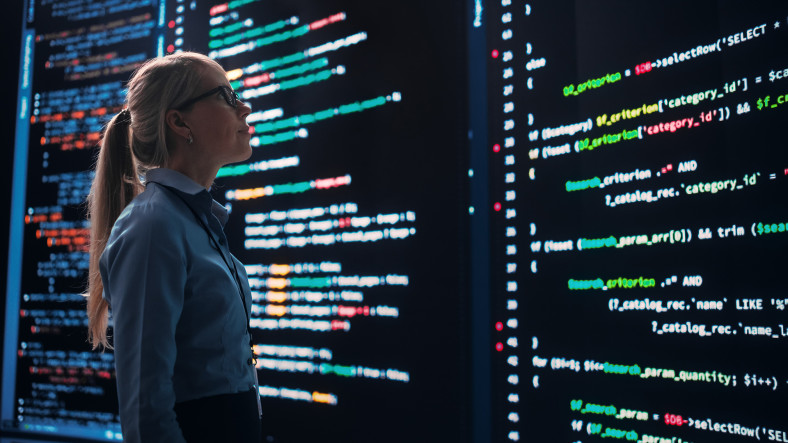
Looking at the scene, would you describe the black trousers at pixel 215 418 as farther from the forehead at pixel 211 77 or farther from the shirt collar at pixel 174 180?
the forehead at pixel 211 77

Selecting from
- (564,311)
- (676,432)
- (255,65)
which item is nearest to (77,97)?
(255,65)

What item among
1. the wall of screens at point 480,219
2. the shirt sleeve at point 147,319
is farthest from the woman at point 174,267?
the wall of screens at point 480,219

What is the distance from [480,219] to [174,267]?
867mm

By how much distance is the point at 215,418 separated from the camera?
945 millimetres

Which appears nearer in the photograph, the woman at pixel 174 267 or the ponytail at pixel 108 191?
the woman at pixel 174 267

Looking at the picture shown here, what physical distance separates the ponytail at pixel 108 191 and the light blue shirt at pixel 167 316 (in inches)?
5.5

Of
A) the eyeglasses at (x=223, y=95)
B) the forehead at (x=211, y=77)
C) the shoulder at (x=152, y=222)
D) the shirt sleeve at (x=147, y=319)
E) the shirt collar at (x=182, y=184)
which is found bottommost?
the shirt sleeve at (x=147, y=319)

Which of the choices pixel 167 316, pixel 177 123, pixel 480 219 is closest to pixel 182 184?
pixel 177 123

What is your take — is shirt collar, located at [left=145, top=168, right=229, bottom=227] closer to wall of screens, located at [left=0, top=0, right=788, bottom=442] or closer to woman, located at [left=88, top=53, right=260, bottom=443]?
woman, located at [left=88, top=53, right=260, bottom=443]

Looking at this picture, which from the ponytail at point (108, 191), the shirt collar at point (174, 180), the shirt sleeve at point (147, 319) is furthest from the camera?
the ponytail at point (108, 191)

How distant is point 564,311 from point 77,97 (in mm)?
2111

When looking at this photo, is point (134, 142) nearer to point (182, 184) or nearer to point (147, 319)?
point (182, 184)

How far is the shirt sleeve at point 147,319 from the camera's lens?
0.86 metres

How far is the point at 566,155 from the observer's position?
1431mm
